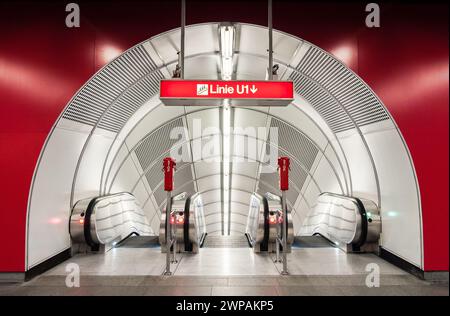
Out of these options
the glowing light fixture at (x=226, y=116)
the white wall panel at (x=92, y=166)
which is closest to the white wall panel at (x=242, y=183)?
the glowing light fixture at (x=226, y=116)

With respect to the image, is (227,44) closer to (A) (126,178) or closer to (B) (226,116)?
(B) (226,116)

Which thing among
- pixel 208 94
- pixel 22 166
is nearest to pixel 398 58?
pixel 208 94

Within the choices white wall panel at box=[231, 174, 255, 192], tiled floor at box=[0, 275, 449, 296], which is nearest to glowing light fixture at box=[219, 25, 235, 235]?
white wall panel at box=[231, 174, 255, 192]

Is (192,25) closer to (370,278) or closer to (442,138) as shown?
(442,138)

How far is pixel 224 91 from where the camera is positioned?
4977mm

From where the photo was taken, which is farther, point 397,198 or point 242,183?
point 242,183

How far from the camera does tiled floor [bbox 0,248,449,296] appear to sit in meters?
4.95

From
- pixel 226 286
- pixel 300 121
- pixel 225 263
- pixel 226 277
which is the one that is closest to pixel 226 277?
pixel 226 277

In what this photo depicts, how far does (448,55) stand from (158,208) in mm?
14994

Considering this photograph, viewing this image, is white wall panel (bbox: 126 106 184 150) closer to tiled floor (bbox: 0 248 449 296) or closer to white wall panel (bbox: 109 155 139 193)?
white wall panel (bbox: 109 155 139 193)

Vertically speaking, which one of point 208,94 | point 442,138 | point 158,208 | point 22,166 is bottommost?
point 158,208

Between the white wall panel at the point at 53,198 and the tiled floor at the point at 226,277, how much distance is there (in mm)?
454

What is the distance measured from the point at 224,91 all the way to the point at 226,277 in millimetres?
3179

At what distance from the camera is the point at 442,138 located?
17.8 ft
